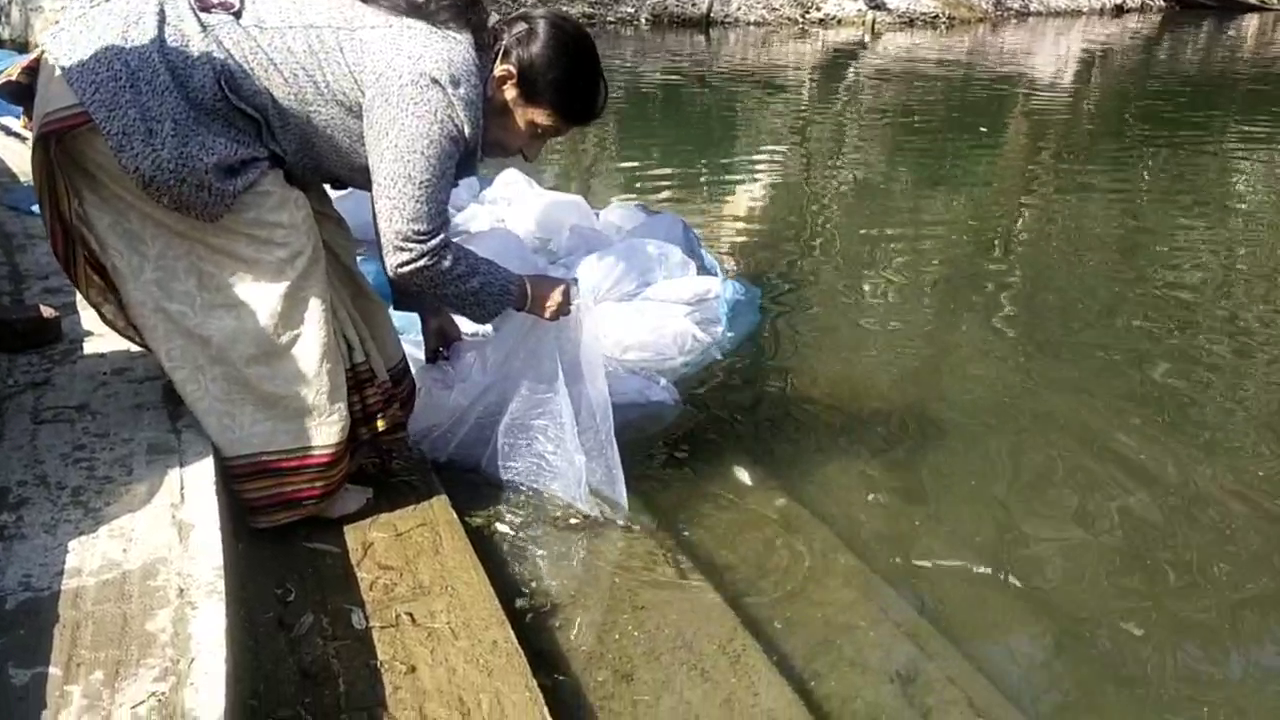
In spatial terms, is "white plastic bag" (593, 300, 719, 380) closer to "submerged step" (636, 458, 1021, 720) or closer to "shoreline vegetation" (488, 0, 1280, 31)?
"submerged step" (636, 458, 1021, 720)

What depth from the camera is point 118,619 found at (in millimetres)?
1468

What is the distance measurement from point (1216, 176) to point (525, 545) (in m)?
5.80

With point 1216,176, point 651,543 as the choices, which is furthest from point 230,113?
point 1216,176

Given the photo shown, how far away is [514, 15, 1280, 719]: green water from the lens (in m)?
2.46

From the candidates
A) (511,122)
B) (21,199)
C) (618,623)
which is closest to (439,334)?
(511,122)

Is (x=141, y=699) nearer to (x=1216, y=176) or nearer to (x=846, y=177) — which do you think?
(x=846, y=177)

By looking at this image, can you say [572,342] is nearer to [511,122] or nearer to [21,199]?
[511,122]

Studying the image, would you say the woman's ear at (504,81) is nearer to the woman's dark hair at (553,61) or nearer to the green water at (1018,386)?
the woman's dark hair at (553,61)

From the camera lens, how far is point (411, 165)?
186 centimetres

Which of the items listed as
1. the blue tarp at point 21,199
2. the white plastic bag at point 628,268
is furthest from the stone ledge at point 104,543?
the white plastic bag at point 628,268

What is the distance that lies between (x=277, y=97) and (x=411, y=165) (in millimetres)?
294

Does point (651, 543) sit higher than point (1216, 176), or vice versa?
point (651, 543)

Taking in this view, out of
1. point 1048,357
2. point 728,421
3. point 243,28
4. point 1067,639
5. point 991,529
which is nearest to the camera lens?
point 243,28

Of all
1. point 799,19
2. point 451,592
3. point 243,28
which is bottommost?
point 799,19
